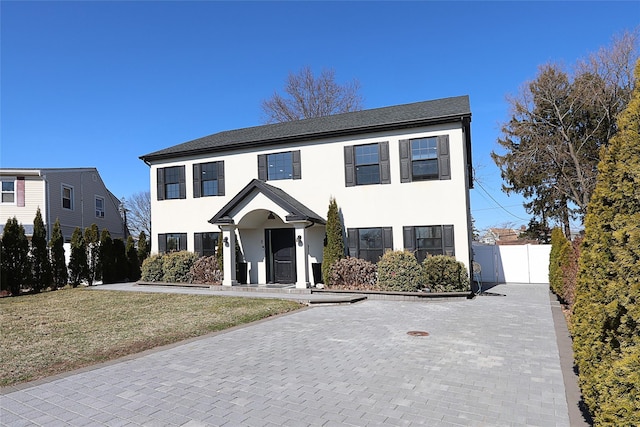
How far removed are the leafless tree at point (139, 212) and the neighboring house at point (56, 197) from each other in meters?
20.8

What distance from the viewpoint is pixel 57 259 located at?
1616cm

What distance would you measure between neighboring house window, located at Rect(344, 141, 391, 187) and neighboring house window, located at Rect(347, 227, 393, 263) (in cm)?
173

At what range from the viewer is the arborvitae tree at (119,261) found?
59.9ft

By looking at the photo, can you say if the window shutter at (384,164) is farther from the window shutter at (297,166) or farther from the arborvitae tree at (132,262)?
the arborvitae tree at (132,262)

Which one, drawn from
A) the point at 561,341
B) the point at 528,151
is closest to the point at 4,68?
the point at 561,341

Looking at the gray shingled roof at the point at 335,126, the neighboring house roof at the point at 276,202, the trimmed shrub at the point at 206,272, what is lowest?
the trimmed shrub at the point at 206,272

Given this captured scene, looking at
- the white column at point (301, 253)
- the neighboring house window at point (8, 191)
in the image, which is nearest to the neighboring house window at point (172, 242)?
the white column at point (301, 253)

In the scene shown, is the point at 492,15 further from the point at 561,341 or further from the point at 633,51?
the point at 633,51

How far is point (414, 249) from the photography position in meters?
12.7

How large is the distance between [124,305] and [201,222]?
548 centimetres

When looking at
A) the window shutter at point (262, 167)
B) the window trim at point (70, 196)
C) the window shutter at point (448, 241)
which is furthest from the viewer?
the window trim at point (70, 196)

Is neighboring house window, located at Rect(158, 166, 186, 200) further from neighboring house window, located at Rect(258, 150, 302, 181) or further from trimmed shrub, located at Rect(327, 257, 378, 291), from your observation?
trimmed shrub, located at Rect(327, 257, 378, 291)

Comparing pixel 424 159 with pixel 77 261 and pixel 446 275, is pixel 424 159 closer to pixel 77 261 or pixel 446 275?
pixel 446 275

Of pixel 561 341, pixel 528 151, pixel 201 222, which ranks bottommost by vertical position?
pixel 561 341
